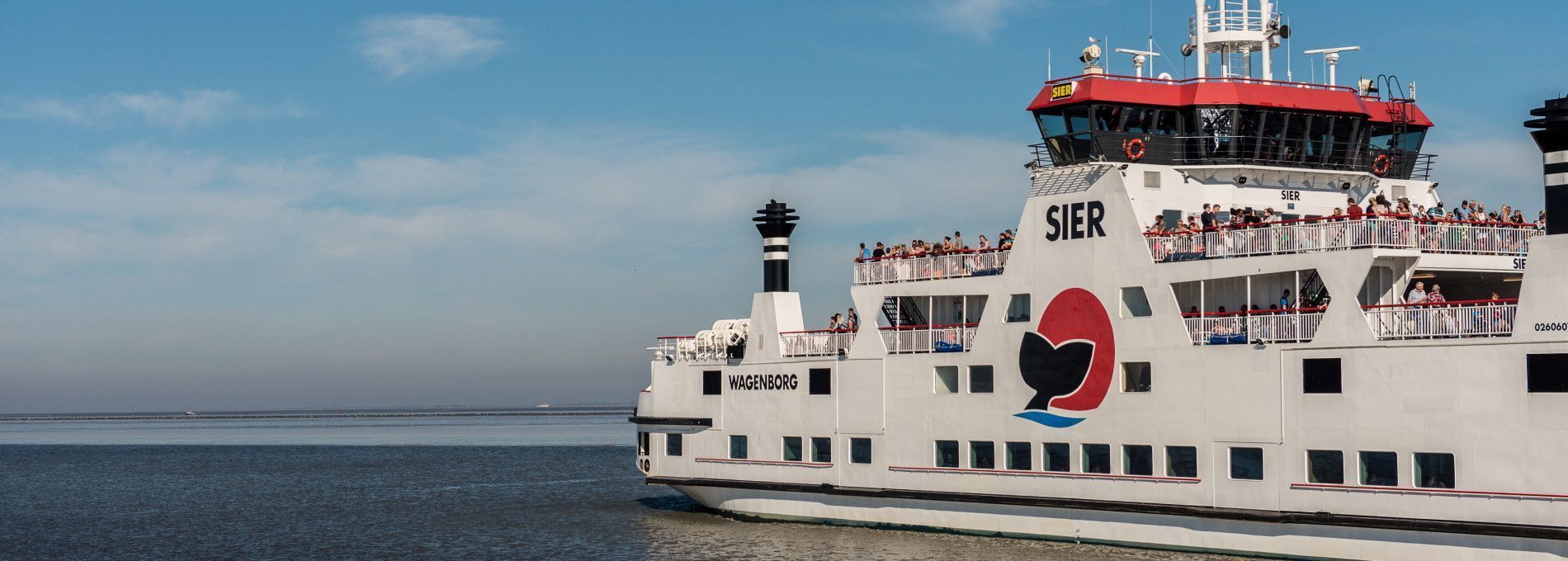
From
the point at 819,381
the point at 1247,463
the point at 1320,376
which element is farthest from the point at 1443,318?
the point at 819,381

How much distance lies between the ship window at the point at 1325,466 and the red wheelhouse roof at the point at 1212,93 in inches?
304

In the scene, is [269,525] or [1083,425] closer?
[1083,425]

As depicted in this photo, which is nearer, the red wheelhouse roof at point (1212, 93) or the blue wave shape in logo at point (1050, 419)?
the blue wave shape in logo at point (1050, 419)

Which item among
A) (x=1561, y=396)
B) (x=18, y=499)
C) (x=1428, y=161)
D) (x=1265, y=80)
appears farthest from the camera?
(x=18, y=499)

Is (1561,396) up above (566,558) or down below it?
above

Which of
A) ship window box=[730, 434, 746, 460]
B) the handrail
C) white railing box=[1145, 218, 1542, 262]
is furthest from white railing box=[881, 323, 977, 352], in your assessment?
the handrail

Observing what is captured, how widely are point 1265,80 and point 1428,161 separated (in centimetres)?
468

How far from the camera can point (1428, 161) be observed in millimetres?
30172

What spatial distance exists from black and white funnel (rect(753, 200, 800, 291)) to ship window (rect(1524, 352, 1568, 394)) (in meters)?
16.0

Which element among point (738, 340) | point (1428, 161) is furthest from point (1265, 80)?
point (738, 340)

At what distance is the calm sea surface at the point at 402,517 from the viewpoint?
29.0m

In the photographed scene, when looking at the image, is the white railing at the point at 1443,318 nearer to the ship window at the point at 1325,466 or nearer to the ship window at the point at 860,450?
the ship window at the point at 1325,466

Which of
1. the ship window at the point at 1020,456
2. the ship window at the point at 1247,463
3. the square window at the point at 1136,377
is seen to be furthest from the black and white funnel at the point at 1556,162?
the ship window at the point at 1020,456

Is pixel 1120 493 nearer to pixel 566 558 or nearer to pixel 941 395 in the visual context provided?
pixel 941 395
